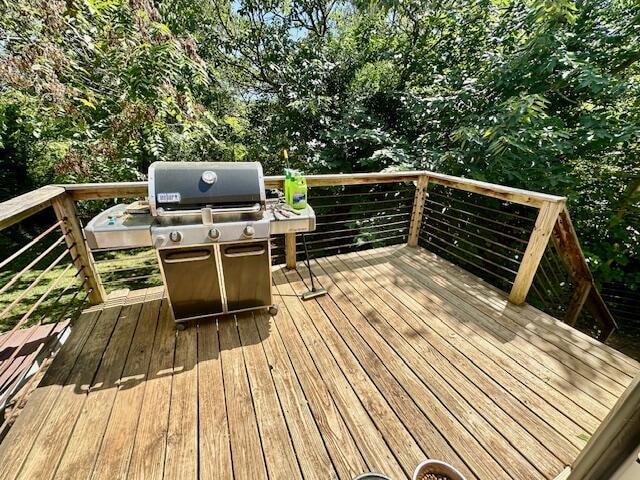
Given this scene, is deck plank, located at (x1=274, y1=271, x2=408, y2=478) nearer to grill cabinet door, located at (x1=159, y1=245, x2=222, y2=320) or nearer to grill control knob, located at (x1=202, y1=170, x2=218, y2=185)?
grill cabinet door, located at (x1=159, y1=245, x2=222, y2=320)

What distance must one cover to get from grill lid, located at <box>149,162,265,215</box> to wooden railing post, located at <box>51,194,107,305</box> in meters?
0.73

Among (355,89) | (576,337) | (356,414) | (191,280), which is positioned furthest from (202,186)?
(355,89)

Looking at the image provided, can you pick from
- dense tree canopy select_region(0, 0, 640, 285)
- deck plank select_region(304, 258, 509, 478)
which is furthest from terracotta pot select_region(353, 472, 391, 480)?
dense tree canopy select_region(0, 0, 640, 285)

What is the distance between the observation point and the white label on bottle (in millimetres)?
1462

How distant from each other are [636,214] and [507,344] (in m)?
3.26

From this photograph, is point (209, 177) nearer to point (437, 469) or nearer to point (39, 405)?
point (39, 405)

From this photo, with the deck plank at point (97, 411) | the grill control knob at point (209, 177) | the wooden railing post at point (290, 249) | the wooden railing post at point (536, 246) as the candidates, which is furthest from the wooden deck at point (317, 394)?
the grill control knob at point (209, 177)

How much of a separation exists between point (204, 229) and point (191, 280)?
0.41 meters

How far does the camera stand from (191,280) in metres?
1.73

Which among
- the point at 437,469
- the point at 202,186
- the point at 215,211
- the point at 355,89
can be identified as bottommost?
the point at 437,469

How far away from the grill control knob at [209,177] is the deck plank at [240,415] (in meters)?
1.02

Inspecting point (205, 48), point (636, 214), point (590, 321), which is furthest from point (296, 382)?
point (205, 48)

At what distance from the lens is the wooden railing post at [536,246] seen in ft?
6.10

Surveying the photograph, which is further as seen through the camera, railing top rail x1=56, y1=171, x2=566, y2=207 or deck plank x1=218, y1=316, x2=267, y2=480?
railing top rail x1=56, y1=171, x2=566, y2=207
